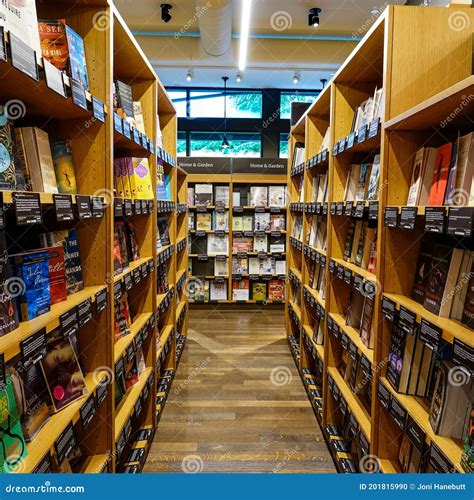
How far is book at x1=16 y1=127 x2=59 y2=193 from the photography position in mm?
1518

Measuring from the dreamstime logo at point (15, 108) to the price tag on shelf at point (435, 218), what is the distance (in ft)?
5.20

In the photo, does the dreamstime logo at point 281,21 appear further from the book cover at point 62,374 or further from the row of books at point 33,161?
the book cover at point 62,374

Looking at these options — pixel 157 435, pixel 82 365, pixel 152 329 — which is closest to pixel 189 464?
pixel 157 435

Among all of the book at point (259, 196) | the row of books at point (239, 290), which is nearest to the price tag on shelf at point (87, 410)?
the row of books at point (239, 290)

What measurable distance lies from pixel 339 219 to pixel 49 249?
6.80 ft

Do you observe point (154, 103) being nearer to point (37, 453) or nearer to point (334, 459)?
point (37, 453)

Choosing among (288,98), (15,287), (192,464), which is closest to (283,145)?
(288,98)

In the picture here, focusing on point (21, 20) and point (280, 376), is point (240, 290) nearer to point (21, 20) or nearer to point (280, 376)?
point (280, 376)

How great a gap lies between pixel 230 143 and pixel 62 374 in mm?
7234

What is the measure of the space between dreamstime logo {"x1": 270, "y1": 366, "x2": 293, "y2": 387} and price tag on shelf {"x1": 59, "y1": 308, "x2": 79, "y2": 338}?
2.84 meters

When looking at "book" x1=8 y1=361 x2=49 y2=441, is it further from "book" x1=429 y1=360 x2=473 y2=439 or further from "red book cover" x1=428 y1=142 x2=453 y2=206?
"red book cover" x1=428 y1=142 x2=453 y2=206

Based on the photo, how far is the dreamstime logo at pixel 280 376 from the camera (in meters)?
4.05

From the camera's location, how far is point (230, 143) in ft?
27.5

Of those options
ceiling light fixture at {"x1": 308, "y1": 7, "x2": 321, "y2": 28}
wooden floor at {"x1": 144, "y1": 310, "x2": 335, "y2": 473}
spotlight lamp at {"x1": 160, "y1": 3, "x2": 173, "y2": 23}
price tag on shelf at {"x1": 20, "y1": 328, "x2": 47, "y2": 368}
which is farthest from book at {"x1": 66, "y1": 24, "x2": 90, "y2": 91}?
ceiling light fixture at {"x1": 308, "y1": 7, "x2": 321, "y2": 28}
